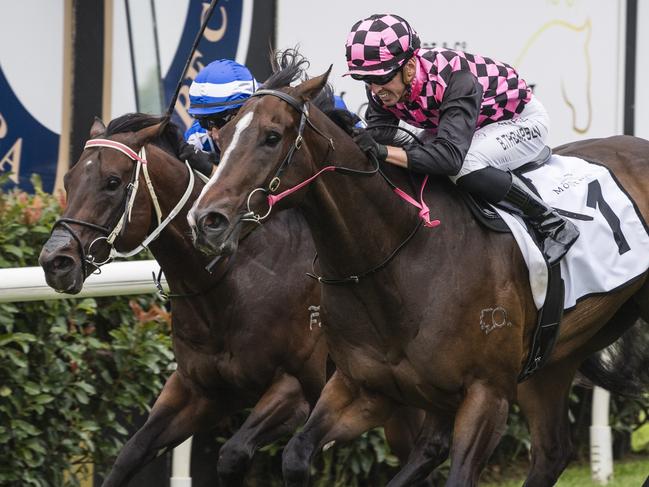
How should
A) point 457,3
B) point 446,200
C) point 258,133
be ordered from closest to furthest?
point 258,133, point 446,200, point 457,3

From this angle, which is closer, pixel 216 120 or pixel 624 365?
pixel 216 120

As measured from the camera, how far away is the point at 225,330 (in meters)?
5.48

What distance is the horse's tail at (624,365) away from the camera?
20.2ft

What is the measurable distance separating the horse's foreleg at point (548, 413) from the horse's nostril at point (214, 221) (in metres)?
2.20

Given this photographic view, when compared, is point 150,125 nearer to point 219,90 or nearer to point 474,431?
point 219,90

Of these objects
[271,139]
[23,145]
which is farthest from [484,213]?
[23,145]

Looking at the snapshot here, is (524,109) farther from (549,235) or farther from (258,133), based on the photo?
(258,133)

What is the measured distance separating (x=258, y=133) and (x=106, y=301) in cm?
205

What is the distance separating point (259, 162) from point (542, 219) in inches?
50.8

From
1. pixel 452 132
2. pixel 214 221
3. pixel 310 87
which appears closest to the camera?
pixel 214 221

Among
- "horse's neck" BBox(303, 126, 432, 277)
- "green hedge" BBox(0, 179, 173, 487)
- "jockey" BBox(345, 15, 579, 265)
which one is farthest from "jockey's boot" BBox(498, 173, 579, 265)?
"green hedge" BBox(0, 179, 173, 487)

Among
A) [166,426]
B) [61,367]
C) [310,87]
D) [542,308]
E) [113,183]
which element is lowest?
[166,426]

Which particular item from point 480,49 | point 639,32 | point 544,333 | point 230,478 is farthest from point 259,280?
point 639,32

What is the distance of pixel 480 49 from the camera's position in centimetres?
782
